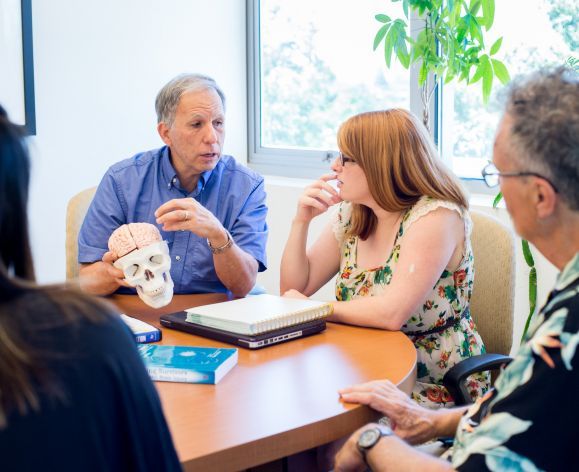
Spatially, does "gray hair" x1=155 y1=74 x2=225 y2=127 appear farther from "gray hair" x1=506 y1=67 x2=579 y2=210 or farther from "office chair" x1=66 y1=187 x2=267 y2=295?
"gray hair" x1=506 y1=67 x2=579 y2=210

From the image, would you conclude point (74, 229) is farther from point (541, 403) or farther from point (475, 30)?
point (541, 403)

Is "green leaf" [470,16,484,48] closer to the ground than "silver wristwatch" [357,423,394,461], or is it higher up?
higher up

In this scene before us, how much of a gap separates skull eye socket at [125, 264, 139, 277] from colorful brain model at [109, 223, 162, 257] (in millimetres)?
39

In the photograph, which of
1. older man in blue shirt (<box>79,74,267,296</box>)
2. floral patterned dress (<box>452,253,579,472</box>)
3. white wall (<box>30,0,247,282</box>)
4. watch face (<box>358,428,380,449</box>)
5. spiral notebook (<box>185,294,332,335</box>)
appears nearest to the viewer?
floral patterned dress (<box>452,253,579,472</box>)

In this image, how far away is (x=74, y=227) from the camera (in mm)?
2707

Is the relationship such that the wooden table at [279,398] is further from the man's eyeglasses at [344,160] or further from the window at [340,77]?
the window at [340,77]

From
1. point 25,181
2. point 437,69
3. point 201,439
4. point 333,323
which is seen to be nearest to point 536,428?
point 201,439

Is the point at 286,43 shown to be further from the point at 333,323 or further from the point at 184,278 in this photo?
the point at 333,323

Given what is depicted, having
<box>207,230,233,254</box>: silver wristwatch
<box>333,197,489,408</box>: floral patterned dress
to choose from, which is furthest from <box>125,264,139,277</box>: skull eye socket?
<box>333,197,489,408</box>: floral patterned dress

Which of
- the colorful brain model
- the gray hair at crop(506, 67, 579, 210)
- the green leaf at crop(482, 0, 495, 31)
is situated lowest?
the colorful brain model

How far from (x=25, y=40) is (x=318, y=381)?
2472 mm

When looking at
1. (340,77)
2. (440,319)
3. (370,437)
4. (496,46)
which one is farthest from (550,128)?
(340,77)

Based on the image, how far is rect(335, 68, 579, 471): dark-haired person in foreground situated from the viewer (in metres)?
1.08

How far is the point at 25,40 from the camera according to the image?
339 cm
